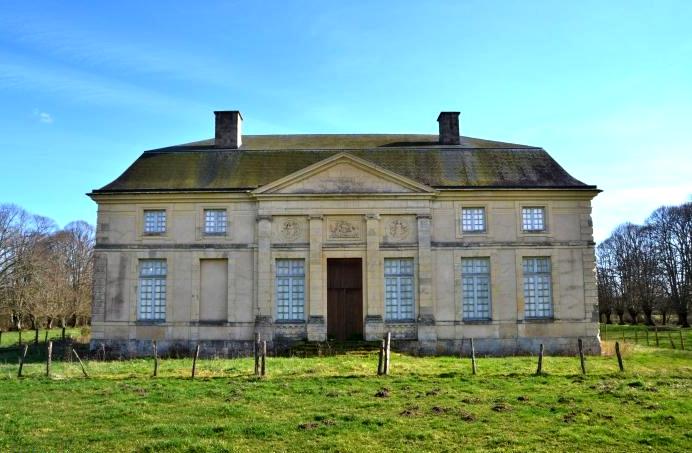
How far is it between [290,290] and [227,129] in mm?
7544

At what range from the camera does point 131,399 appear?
12008 mm

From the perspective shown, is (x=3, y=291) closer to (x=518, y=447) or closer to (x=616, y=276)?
(x=518, y=447)

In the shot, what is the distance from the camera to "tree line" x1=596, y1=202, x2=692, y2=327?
44.8 meters

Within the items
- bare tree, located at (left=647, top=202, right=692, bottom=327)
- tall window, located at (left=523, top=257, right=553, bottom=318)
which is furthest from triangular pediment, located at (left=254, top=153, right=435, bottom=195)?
bare tree, located at (left=647, top=202, right=692, bottom=327)

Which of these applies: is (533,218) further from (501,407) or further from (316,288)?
(501,407)

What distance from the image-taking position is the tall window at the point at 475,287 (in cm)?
2216

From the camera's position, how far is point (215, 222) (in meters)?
22.7

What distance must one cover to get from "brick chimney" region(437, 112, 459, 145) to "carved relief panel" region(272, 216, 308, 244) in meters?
7.20

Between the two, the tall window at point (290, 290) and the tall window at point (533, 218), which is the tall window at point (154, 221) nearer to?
the tall window at point (290, 290)

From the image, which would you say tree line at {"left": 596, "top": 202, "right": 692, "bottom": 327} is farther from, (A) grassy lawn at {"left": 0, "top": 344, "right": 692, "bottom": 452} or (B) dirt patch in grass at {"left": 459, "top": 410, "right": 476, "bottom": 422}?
Answer: (B) dirt patch in grass at {"left": 459, "top": 410, "right": 476, "bottom": 422}

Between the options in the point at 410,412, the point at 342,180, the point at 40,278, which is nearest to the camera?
the point at 410,412

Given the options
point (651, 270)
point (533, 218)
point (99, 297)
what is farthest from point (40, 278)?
point (651, 270)

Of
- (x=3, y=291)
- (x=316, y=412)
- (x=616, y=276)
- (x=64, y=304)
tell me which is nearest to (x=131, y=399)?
(x=316, y=412)

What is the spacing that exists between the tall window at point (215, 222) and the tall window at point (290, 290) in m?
2.52
